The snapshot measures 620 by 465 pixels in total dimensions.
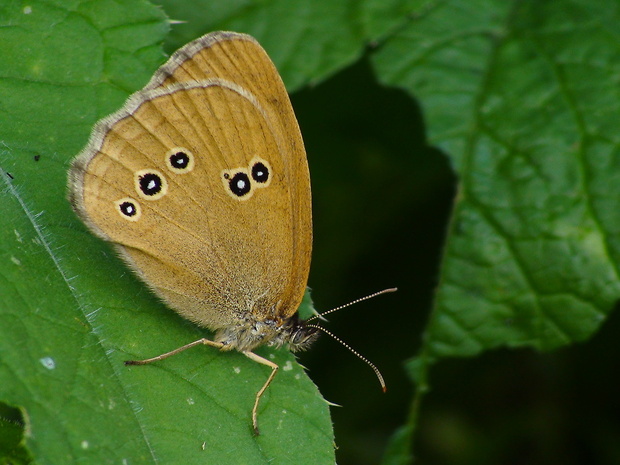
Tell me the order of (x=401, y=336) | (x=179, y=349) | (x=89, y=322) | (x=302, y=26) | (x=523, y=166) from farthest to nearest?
1. (x=401, y=336)
2. (x=302, y=26)
3. (x=523, y=166)
4. (x=179, y=349)
5. (x=89, y=322)

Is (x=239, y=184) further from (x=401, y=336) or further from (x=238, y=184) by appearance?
(x=401, y=336)

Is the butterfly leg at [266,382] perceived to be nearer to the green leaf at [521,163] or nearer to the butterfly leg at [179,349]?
the butterfly leg at [179,349]

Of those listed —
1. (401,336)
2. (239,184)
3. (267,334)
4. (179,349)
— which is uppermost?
(239,184)

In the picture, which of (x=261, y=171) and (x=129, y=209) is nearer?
(x=129, y=209)

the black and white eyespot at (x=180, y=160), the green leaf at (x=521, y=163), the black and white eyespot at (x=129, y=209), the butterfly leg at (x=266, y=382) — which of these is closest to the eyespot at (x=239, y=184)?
the black and white eyespot at (x=180, y=160)

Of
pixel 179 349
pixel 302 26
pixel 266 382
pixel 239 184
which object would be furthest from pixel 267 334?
pixel 302 26

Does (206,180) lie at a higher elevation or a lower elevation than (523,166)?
higher

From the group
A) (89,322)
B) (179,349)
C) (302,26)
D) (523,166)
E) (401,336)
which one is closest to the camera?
(89,322)
